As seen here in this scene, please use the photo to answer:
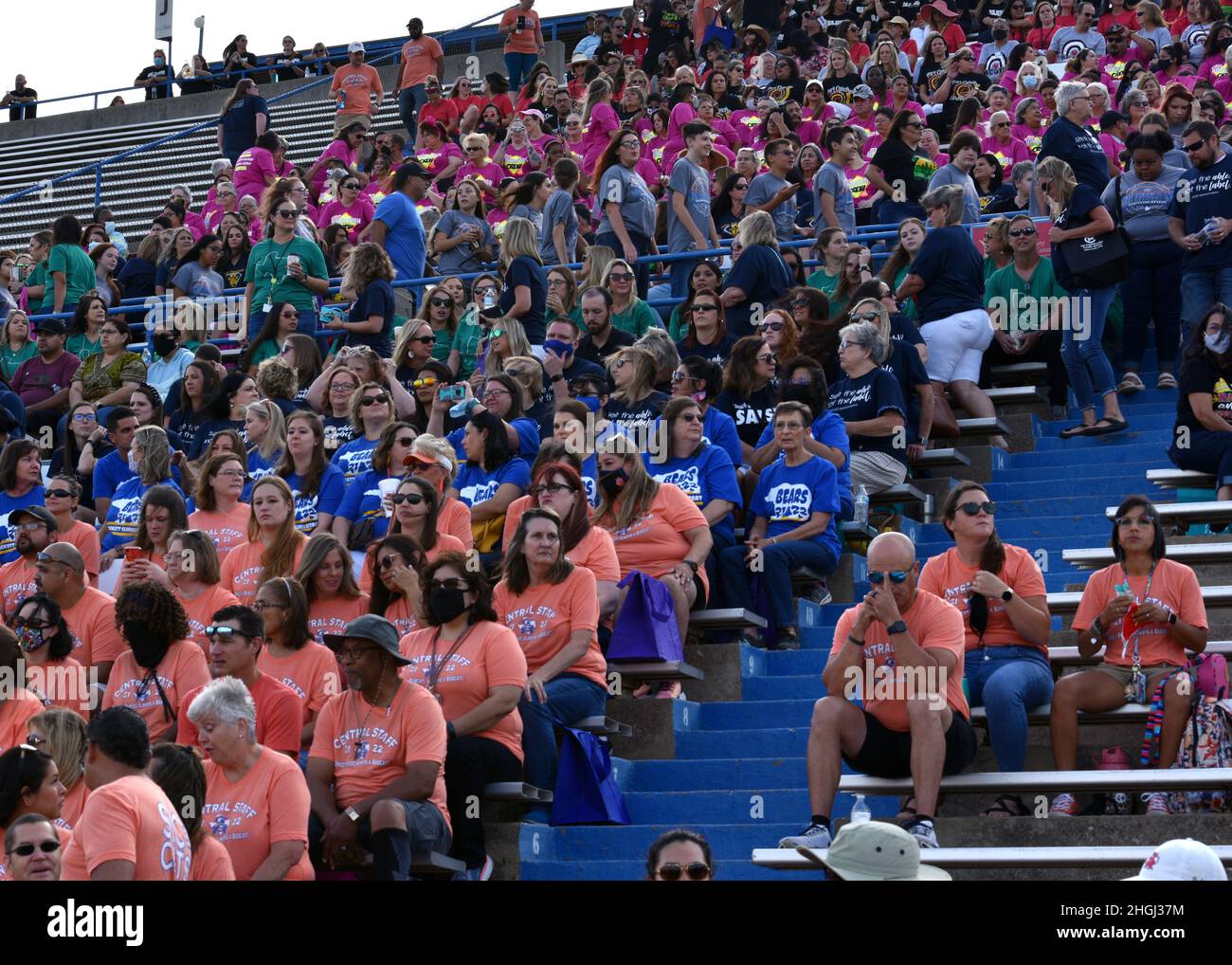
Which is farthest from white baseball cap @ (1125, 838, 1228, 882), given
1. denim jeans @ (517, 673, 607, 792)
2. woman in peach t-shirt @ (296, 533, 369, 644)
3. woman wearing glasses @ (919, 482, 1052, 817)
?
woman in peach t-shirt @ (296, 533, 369, 644)

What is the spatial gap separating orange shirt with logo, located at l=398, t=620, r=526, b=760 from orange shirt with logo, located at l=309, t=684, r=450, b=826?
0.91 feet

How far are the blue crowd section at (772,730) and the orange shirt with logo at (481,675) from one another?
427 mm

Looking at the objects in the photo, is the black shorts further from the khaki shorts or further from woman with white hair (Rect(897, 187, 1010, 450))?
woman with white hair (Rect(897, 187, 1010, 450))

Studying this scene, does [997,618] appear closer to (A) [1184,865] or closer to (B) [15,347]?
(A) [1184,865]

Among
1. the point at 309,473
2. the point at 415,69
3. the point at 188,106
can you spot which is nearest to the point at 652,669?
the point at 309,473

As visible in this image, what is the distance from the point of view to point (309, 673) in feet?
27.9

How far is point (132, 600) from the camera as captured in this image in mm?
8367

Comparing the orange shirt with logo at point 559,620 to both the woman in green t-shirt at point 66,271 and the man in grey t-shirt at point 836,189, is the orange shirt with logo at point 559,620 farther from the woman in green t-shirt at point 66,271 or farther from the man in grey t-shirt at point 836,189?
the woman in green t-shirt at point 66,271

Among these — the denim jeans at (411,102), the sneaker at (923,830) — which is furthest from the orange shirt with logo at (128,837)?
the denim jeans at (411,102)

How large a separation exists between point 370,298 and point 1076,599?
6242 millimetres

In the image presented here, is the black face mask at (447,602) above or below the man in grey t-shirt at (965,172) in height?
below

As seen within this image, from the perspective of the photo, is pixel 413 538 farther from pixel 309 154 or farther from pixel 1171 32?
pixel 309 154

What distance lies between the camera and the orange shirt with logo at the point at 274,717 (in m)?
8.11
